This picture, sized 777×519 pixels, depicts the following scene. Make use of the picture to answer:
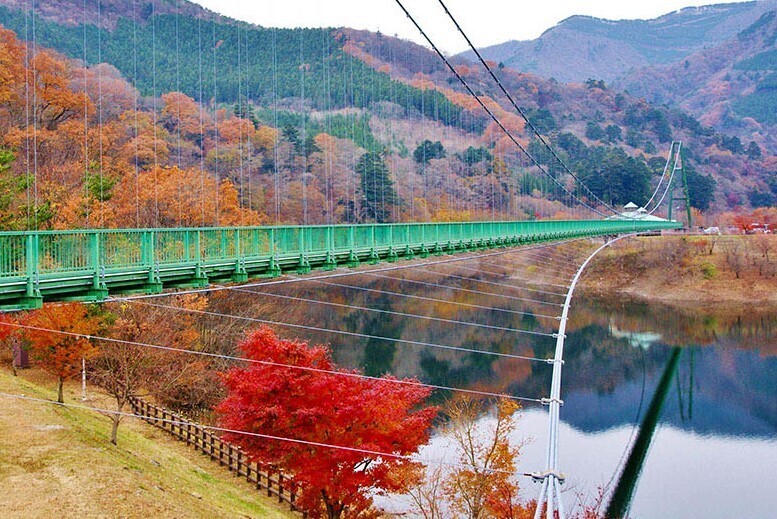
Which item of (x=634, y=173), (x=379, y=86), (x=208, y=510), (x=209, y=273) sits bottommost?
(x=208, y=510)

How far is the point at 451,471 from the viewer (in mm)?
16328

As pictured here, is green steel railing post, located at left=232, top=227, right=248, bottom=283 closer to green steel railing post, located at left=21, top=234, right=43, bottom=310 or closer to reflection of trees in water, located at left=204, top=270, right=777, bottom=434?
green steel railing post, located at left=21, top=234, right=43, bottom=310

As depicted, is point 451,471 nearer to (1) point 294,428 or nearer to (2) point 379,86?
(1) point 294,428

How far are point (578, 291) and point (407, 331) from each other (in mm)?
24092

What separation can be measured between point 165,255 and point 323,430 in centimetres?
480

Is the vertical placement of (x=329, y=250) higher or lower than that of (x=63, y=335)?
higher

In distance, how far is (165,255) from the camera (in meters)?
11.2

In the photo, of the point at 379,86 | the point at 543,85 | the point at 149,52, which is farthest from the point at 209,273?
the point at 543,85

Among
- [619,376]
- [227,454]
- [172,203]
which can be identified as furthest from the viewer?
[619,376]

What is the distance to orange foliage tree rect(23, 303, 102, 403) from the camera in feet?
50.6

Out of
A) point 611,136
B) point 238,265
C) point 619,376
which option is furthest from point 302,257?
point 611,136

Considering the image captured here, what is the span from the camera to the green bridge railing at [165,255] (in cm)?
832

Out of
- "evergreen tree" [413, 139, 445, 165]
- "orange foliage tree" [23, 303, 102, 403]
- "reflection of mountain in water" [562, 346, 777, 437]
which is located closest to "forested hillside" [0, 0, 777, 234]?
"evergreen tree" [413, 139, 445, 165]

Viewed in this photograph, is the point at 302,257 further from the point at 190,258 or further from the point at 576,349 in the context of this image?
the point at 576,349
